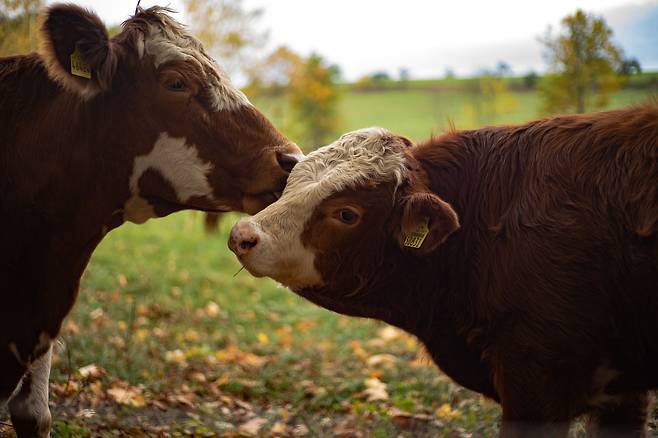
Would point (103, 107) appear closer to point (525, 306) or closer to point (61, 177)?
point (61, 177)

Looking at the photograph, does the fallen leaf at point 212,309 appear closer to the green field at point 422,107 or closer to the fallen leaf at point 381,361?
the fallen leaf at point 381,361

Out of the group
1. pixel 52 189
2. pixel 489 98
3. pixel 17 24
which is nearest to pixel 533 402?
pixel 52 189

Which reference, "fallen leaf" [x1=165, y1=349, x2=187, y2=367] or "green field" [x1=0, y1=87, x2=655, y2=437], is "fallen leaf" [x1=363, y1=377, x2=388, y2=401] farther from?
"fallen leaf" [x1=165, y1=349, x2=187, y2=367]

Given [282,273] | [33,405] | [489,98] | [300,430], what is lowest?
[300,430]

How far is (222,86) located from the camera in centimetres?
373

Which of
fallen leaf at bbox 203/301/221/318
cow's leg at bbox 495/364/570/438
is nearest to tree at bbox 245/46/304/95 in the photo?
fallen leaf at bbox 203/301/221/318

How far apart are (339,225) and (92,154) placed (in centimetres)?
139

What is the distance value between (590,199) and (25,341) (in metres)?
2.98

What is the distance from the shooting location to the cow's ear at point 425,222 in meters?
3.17

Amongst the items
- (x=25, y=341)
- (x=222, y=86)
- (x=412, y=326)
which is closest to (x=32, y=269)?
(x=25, y=341)

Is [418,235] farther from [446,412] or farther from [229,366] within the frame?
[229,366]

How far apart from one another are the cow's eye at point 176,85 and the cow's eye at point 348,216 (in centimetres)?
115

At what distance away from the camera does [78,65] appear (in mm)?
3480

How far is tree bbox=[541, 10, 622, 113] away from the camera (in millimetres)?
6223
